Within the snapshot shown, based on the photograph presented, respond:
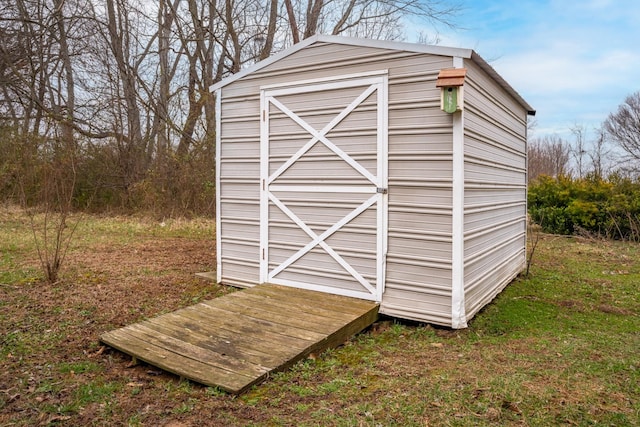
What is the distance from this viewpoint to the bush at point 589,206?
903 centimetres

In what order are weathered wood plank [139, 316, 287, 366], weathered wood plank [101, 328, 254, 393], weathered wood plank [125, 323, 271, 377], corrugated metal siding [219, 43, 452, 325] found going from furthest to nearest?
corrugated metal siding [219, 43, 452, 325] → weathered wood plank [139, 316, 287, 366] → weathered wood plank [125, 323, 271, 377] → weathered wood plank [101, 328, 254, 393]

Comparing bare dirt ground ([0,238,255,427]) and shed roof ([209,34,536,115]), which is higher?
shed roof ([209,34,536,115])

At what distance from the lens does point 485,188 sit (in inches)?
167

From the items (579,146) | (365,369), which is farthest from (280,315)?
(579,146)

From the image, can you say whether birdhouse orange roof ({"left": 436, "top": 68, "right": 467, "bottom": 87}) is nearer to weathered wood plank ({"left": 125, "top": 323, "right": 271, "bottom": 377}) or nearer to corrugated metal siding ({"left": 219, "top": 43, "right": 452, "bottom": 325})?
corrugated metal siding ({"left": 219, "top": 43, "right": 452, "bottom": 325})

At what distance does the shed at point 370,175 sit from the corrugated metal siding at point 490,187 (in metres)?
0.03

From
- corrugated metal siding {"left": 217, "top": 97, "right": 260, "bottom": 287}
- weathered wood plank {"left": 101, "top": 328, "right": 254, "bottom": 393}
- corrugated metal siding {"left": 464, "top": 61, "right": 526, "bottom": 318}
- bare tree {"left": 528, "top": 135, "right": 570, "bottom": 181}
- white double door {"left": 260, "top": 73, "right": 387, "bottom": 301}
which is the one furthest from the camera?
bare tree {"left": 528, "top": 135, "right": 570, "bottom": 181}

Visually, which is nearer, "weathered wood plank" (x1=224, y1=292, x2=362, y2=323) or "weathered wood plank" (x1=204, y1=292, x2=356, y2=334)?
"weathered wood plank" (x1=204, y1=292, x2=356, y2=334)

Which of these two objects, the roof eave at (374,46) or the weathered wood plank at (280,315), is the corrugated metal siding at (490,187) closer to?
the roof eave at (374,46)

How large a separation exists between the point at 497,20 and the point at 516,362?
7355mm

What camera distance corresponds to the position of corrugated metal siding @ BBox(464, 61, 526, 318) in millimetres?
3768

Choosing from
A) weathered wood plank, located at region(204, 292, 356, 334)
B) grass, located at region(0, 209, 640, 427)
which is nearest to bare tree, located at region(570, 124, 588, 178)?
grass, located at region(0, 209, 640, 427)

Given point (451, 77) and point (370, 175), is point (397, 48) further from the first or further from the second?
point (370, 175)

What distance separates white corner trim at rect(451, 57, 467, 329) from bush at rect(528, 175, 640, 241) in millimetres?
7302
